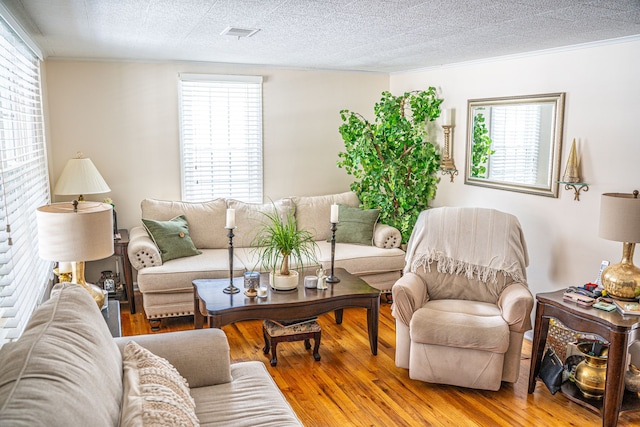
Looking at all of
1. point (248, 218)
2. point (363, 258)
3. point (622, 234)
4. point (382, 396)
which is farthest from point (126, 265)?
point (622, 234)

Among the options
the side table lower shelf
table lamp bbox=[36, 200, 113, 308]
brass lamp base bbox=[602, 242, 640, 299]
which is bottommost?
the side table lower shelf

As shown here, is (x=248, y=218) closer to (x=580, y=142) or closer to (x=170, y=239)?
(x=170, y=239)

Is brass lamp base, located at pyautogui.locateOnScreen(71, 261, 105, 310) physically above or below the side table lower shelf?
above

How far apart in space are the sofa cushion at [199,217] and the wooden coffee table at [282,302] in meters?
0.99

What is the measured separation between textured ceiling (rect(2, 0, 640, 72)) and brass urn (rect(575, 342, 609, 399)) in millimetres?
1917

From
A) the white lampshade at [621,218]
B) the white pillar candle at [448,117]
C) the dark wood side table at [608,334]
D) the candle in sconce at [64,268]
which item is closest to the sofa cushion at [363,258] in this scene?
the white pillar candle at [448,117]

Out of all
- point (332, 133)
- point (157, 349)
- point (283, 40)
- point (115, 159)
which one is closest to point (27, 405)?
point (157, 349)

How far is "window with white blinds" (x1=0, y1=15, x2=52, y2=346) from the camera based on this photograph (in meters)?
2.31

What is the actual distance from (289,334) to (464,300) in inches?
48.9

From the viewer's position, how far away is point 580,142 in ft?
12.2

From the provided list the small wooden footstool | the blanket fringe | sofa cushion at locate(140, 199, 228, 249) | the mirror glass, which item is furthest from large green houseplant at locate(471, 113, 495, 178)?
sofa cushion at locate(140, 199, 228, 249)

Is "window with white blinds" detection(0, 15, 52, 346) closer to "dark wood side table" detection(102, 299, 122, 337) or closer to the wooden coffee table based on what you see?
"dark wood side table" detection(102, 299, 122, 337)

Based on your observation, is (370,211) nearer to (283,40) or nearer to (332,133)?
(332,133)

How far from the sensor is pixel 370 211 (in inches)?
206
